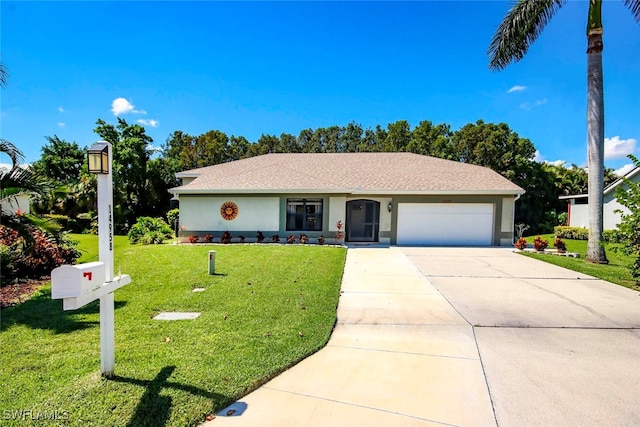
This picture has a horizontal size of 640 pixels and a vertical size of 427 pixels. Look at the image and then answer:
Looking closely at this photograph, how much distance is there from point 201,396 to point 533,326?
5.04 m

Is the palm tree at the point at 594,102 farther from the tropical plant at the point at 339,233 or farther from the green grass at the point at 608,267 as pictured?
the tropical plant at the point at 339,233

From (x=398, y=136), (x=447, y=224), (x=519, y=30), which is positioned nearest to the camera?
(x=519, y=30)

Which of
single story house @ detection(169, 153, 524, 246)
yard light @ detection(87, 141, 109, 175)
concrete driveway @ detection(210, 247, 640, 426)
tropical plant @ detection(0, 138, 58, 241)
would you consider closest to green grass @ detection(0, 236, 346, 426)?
concrete driveway @ detection(210, 247, 640, 426)

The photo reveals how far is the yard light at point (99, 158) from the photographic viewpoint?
9.25 ft

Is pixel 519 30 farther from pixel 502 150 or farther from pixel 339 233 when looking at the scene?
pixel 502 150

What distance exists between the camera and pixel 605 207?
19.9m

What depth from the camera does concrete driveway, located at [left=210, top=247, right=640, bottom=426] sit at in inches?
109

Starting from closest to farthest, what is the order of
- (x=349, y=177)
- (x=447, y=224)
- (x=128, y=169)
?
(x=447, y=224) → (x=349, y=177) → (x=128, y=169)

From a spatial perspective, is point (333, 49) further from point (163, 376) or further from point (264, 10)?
point (163, 376)

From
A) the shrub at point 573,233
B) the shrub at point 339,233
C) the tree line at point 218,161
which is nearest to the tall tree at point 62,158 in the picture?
the tree line at point 218,161

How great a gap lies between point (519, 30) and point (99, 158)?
15.2 m

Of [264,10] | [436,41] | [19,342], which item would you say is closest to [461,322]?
[19,342]

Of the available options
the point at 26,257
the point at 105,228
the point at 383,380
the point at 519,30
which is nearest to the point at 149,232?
the point at 26,257

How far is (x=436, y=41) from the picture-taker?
14930mm
